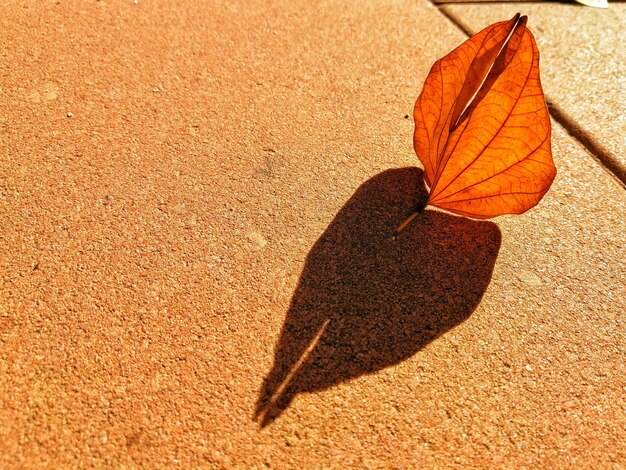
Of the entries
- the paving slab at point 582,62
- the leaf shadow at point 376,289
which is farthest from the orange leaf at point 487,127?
the paving slab at point 582,62

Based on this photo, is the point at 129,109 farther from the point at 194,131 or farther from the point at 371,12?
the point at 371,12

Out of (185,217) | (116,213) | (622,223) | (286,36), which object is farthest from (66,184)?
(622,223)

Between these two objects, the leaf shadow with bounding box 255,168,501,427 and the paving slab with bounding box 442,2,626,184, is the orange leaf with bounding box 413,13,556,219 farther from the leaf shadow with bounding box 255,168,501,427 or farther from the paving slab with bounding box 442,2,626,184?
the paving slab with bounding box 442,2,626,184

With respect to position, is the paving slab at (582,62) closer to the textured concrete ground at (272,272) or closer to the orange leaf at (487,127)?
the textured concrete ground at (272,272)

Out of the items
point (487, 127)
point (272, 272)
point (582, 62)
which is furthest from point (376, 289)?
point (582, 62)

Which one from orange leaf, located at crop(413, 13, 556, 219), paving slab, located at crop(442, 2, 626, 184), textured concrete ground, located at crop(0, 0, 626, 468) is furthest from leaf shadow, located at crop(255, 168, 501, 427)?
paving slab, located at crop(442, 2, 626, 184)

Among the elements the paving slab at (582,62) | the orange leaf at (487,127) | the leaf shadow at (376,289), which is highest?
the orange leaf at (487,127)
